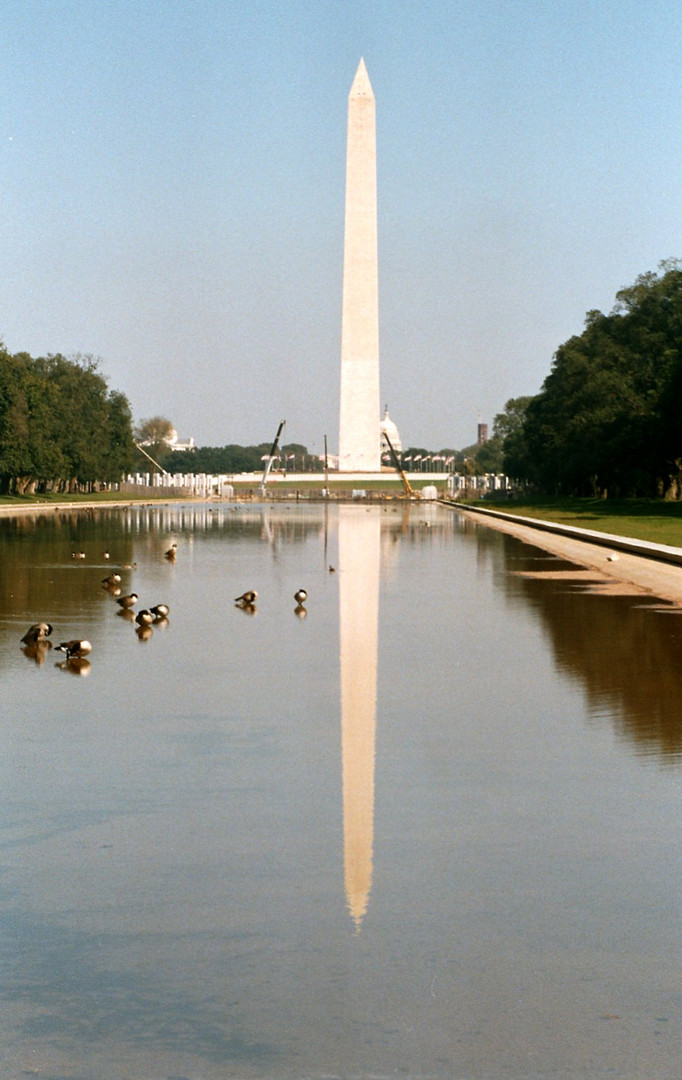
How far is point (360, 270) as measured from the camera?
124000 millimetres

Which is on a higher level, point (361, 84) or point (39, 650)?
point (361, 84)

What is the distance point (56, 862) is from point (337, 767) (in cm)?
286

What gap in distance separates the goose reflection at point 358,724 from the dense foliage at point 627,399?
176ft

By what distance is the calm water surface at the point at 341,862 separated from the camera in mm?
5406

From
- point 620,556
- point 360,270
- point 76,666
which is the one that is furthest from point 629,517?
point 76,666

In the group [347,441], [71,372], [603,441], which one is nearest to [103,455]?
[71,372]

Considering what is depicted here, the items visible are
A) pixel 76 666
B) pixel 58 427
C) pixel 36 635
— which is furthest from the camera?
pixel 58 427

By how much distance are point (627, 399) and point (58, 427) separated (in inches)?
1676

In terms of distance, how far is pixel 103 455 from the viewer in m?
125

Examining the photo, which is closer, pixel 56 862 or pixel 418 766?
pixel 56 862

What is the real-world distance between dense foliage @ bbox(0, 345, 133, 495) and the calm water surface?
78.4 m

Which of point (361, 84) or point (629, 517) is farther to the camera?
point (361, 84)

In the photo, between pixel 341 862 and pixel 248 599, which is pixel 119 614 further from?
pixel 341 862

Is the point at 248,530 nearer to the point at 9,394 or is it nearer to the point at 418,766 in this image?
the point at 9,394
